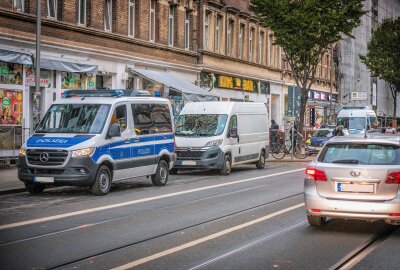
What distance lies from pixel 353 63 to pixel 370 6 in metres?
10.6

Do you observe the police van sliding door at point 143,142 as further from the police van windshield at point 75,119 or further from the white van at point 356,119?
the white van at point 356,119

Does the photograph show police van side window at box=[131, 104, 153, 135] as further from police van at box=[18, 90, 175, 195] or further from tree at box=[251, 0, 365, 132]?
tree at box=[251, 0, 365, 132]

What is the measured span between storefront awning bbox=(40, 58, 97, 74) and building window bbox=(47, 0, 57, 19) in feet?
5.88

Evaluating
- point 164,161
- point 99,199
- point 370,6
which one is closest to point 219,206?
point 99,199

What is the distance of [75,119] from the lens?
55.5 feet

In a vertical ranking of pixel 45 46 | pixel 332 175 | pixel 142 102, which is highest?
pixel 45 46

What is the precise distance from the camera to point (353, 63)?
73.4 metres

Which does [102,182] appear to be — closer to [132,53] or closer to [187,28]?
[132,53]

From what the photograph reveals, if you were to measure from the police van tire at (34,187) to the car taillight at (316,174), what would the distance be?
7.73 meters

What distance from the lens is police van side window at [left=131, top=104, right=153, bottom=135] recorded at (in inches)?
701

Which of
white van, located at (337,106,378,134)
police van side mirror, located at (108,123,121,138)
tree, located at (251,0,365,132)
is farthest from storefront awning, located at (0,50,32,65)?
white van, located at (337,106,378,134)

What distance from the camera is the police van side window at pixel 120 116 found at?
17.0 m

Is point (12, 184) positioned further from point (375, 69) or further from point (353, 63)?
point (353, 63)

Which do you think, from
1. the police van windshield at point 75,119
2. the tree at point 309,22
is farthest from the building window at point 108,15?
the police van windshield at point 75,119
